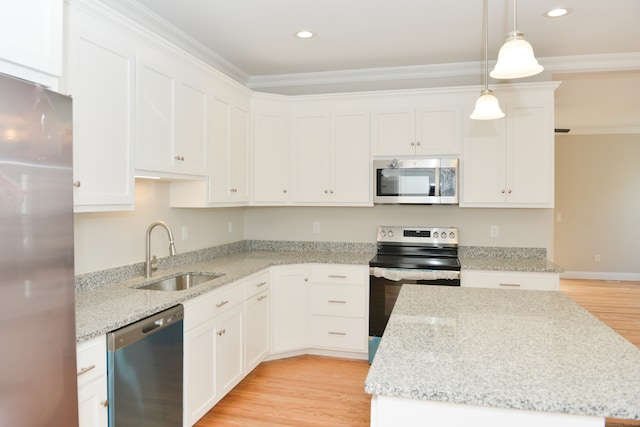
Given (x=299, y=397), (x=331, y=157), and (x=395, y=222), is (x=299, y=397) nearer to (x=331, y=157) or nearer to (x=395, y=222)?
(x=395, y=222)

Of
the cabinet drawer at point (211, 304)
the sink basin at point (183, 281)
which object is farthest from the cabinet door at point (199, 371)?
the sink basin at point (183, 281)

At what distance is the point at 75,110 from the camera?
6.29ft

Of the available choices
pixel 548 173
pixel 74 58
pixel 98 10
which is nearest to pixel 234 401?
pixel 74 58

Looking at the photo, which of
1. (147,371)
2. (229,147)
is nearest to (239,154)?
(229,147)

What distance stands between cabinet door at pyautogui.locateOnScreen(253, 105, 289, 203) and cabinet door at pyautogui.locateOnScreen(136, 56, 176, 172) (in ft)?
4.04

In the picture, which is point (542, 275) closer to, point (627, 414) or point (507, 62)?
point (507, 62)

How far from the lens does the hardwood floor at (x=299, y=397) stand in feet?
8.86

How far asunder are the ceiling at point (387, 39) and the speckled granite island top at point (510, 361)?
1.96m

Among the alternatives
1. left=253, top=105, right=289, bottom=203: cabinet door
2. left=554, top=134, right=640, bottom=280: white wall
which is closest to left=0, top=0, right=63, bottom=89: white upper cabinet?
left=253, top=105, right=289, bottom=203: cabinet door

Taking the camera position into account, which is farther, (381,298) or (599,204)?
(599,204)

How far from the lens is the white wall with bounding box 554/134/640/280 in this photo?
7410 mm

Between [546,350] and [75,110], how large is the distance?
212 cm

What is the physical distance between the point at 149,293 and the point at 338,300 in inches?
69.1

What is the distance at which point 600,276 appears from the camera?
7.56 metres
